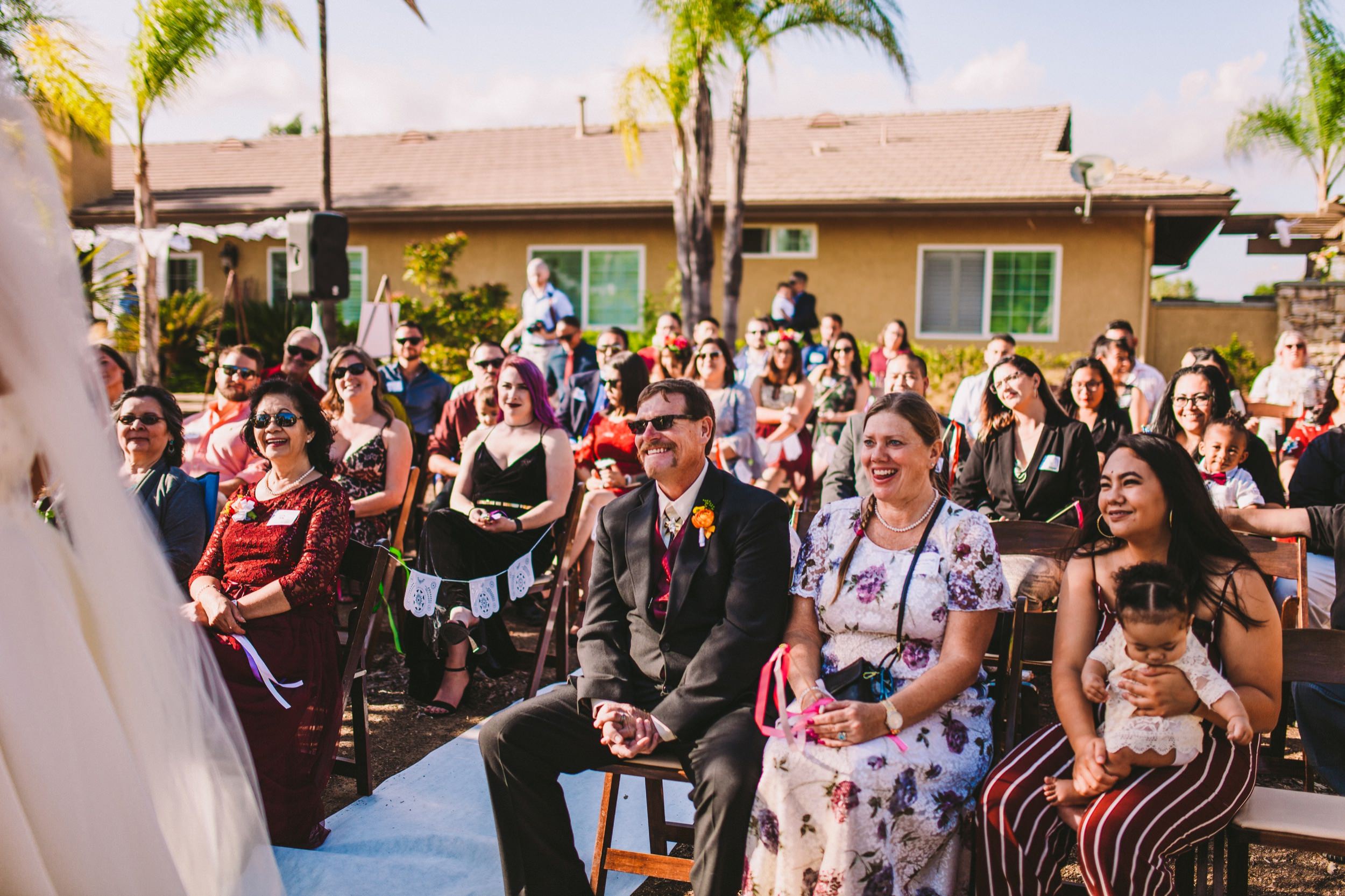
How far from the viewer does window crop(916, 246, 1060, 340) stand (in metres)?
16.0

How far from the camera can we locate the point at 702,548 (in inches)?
134

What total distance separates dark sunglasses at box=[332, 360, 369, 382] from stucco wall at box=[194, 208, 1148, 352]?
11735 mm

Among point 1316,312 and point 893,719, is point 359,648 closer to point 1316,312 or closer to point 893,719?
point 893,719

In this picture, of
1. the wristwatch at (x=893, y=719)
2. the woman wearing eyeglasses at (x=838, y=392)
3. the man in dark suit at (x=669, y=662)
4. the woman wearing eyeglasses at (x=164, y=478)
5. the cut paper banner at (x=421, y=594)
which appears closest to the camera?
the wristwatch at (x=893, y=719)

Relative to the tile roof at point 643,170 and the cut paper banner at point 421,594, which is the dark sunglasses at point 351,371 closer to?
the cut paper banner at point 421,594

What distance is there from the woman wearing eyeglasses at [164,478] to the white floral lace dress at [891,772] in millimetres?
2791

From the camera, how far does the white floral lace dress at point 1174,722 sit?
9.09ft

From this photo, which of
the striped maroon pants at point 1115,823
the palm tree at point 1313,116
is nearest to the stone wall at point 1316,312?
the palm tree at point 1313,116

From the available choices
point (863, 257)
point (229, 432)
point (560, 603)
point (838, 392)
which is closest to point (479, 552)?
point (560, 603)

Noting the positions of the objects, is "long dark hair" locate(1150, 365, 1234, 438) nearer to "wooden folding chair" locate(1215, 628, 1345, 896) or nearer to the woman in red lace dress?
"wooden folding chair" locate(1215, 628, 1345, 896)

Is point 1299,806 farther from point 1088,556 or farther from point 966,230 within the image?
Result: point 966,230

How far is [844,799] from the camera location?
283 cm

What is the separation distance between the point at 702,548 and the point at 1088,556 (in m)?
1.22

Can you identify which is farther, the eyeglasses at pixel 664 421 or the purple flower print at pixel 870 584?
the eyeglasses at pixel 664 421
